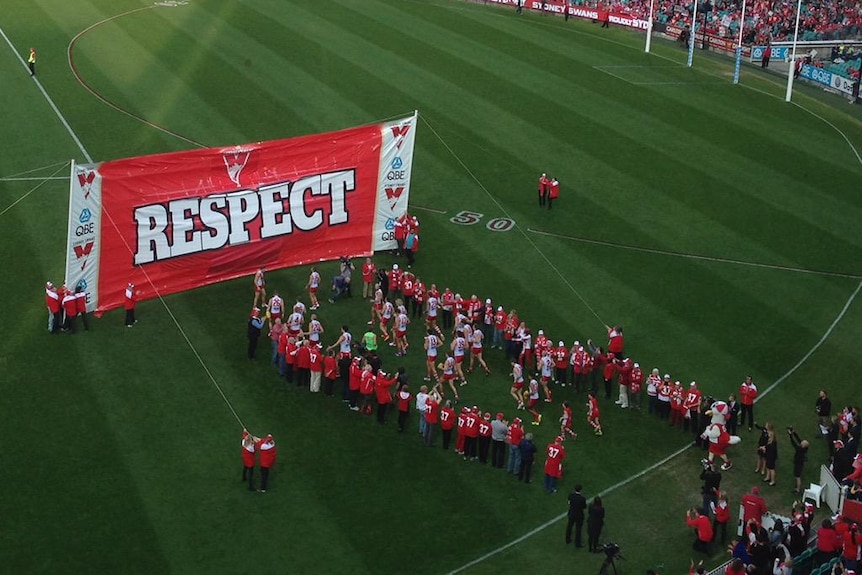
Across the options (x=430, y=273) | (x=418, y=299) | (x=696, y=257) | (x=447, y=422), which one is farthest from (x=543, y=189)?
(x=447, y=422)

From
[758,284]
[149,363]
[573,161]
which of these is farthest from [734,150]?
[149,363]

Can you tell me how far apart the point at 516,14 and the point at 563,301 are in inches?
1160

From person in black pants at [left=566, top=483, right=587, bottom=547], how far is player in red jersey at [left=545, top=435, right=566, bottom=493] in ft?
3.55

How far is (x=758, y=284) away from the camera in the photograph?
3547 centimetres

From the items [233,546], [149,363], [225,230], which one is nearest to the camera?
[233,546]

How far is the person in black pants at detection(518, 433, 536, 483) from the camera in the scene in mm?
26047

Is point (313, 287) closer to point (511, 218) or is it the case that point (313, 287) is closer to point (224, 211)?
point (224, 211)

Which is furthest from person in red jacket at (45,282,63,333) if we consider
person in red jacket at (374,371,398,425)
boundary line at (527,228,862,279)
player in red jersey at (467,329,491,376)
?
boundary line at (527,228,862,279)

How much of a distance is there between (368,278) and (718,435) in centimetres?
1097

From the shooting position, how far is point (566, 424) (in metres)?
27.8

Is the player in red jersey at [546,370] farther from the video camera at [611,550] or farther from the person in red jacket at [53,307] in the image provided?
the person in red jacket at [53,307]

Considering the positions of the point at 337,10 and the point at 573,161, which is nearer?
the point at 573,161

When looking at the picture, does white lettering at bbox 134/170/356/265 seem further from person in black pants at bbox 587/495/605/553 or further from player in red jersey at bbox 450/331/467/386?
person in black pants at bbox 587/495/605/553

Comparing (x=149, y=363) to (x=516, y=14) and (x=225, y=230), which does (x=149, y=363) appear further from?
(x=516, y=14)
